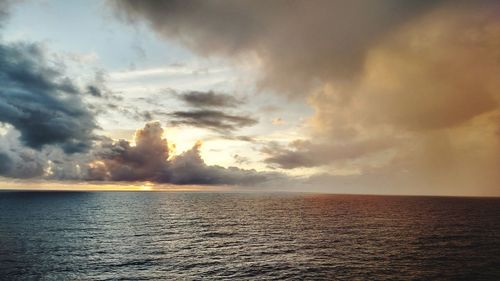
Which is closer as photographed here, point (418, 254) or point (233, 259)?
point (233, 259)

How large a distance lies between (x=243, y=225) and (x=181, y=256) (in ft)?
163

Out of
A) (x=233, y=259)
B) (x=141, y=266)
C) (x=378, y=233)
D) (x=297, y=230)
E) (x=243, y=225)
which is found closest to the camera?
(x=141, y=266)

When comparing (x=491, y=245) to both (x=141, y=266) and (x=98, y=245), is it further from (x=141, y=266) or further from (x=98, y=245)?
(x=98, y=245)

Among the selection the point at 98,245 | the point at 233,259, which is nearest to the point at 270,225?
the point at 233,259

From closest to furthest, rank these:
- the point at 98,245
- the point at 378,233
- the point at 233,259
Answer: the point at 233,259 < the point at 98,245 < the point at 378,233

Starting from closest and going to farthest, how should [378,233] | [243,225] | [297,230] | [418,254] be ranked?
[418,254], [378,233], [297,230], [243,225]

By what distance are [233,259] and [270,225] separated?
51.7m

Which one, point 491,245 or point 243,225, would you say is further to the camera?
point 243,225

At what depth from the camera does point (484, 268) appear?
2242 inches

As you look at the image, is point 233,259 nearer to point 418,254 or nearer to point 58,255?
point 58,255

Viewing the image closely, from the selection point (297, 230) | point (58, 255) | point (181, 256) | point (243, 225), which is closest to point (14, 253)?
point (58, 255)

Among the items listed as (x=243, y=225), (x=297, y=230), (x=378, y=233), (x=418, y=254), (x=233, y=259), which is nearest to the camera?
(x=233, y=259)

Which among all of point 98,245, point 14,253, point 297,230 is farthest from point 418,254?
point 14,253

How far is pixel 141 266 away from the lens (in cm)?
5650
